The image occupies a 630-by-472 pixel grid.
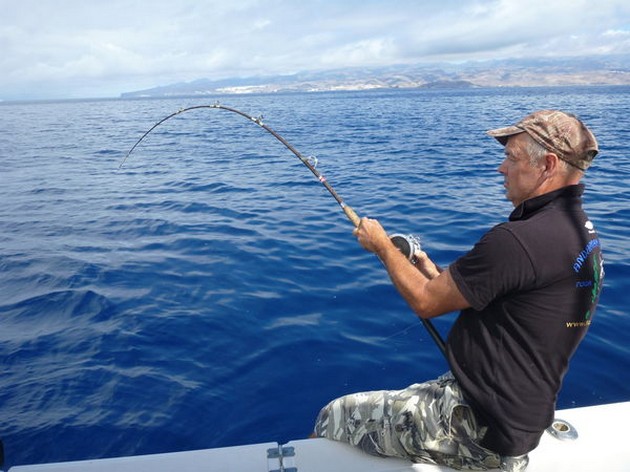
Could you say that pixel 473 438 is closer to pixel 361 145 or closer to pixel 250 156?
pixel 250 156

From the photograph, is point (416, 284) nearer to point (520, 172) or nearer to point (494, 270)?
point (494, 270)

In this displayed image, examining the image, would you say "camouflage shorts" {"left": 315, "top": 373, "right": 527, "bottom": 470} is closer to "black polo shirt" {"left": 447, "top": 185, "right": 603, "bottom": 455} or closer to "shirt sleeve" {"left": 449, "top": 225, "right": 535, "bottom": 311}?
"black polo shirt" {"left": 447, "top": 185, "right": 603, "bottom": 455}

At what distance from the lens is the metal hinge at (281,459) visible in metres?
2.34

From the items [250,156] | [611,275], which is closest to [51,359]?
[611,275]

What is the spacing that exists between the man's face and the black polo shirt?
0.08 metres

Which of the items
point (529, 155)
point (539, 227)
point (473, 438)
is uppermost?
point (529, 155)

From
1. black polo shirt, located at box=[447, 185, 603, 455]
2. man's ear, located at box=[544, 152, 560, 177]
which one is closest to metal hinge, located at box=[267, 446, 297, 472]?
black polo shirt, located at box=[447, 185, 603, 455]

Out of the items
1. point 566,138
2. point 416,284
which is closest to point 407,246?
point 416,284

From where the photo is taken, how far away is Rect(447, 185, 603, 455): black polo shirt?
6.10ft

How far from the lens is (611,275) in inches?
239

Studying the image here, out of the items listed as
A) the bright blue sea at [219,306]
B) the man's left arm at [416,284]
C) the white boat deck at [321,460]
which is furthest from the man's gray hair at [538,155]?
the bright blue sea at [219,306]

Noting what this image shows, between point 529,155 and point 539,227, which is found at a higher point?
point 529,155

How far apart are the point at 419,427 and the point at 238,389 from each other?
239cm

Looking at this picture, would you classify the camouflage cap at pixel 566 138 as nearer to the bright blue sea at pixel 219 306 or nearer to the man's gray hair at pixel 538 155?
the man's gray hair at pixel 538 155
